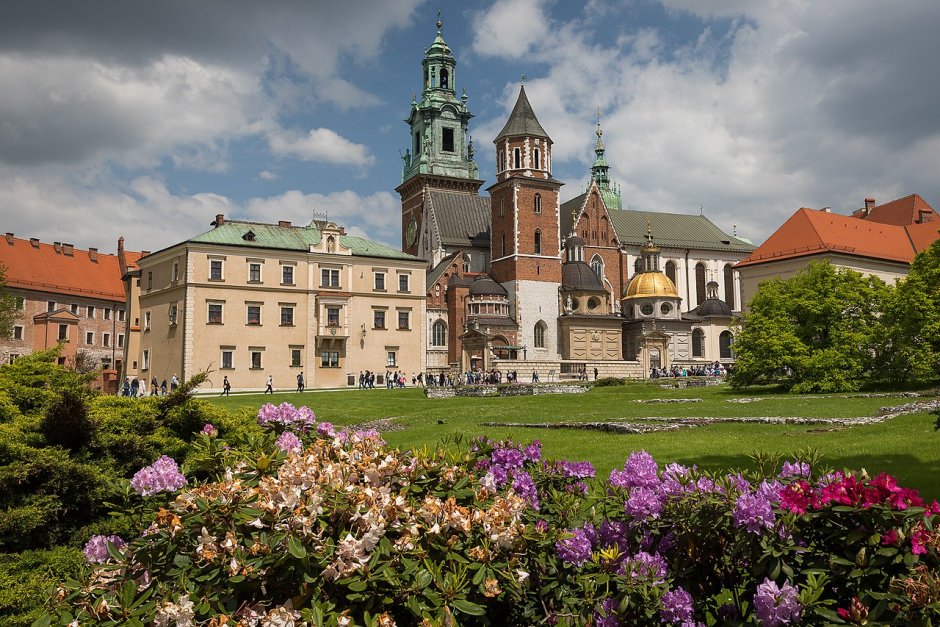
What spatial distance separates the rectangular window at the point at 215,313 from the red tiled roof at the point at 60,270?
21095mm

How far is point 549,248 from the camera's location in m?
61.6

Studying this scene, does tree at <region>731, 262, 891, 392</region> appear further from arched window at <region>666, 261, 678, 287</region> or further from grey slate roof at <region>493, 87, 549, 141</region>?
arched window at <region>666, 261, 678, 287</region>

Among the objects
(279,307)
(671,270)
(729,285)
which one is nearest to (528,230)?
(279,307)

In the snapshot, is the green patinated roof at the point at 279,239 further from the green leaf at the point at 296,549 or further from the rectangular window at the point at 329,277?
the green leaf at the point at 296,549

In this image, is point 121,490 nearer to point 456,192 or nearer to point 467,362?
point 467,362

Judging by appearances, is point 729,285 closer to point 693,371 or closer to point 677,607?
point 693,371

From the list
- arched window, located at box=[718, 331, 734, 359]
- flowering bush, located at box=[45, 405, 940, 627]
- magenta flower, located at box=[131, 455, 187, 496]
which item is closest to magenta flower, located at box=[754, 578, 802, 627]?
flowering bush, located at box=[45, 405, 940, 627]

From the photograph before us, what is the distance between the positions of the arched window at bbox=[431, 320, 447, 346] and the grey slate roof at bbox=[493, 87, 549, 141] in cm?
1685

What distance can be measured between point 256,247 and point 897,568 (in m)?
46.7

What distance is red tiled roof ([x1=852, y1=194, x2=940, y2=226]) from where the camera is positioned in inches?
2667

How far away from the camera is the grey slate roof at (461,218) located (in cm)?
6875

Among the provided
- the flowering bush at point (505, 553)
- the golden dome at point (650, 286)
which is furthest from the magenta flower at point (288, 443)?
the golden dome at point (650, 286)

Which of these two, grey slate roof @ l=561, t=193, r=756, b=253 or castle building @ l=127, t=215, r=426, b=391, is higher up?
grey slate roof @ l=561, t=193, r=756, b=253

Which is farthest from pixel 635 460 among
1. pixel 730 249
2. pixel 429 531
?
pixel 730 249
